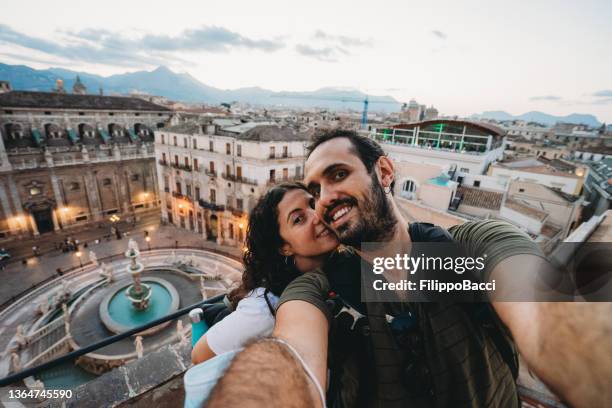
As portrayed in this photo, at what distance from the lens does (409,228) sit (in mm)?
2357

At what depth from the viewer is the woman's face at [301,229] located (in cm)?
275

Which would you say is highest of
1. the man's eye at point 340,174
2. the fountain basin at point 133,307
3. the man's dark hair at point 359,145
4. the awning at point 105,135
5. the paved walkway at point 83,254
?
the man's dark hair at point 359,145

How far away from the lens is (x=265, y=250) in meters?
3.06

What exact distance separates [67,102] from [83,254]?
666 inches

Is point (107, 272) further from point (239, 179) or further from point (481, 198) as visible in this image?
point (481, 198)

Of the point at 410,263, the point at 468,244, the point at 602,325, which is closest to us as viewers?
the point at 602,325

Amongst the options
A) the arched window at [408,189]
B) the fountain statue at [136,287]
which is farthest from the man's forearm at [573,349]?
the arched window at [408,189]

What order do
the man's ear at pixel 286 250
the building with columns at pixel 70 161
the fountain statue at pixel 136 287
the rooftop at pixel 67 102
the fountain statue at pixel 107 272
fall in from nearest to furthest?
the man's ear at pixel 286 250, the fountain statue at pixel 136 287, the fountain statue at pixel 107 272, the building with columns at pixel 70 161, the rooftop at pixel 67 102

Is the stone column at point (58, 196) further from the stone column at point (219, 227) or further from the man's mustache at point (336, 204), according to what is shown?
the man's mustache at point (336, 204)

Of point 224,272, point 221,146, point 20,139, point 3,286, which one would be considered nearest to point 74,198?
point 20,139

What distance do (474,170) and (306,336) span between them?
77.9 feet

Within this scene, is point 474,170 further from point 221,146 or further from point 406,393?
point 406,393

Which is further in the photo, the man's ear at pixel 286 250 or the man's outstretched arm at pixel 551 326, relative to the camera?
the man's ear at pixel 286 250

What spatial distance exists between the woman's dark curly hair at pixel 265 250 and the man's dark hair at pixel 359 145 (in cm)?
64
